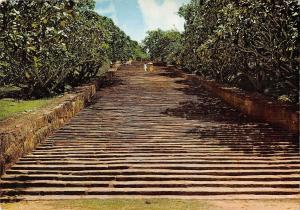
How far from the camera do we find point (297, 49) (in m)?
12.7

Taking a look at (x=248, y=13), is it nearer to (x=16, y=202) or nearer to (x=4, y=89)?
(x=16, y=202)

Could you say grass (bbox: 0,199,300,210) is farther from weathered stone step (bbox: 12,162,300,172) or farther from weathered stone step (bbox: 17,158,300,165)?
weathered stone step (bbox: 17,158,300,165)

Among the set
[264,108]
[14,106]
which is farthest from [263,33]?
[14,106]

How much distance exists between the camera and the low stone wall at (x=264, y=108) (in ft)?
35.7

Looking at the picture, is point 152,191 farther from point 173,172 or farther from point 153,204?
point 173,172

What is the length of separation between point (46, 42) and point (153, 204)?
3434 mm

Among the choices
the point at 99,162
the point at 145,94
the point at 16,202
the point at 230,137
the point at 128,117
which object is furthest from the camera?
the point at 145,94

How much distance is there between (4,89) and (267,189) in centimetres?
1721

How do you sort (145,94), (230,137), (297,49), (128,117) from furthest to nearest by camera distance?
(145,94), (128,117), (297,49), (230,137)

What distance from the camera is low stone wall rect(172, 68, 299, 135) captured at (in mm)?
10875

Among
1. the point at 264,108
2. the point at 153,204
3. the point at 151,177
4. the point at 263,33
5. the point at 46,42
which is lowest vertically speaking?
the point at 153,204

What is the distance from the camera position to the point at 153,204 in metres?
6.64

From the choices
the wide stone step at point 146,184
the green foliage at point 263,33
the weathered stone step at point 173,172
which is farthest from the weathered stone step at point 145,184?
the green foliage at point 263,33

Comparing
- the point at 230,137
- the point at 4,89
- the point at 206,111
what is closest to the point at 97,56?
the point at 4,89
